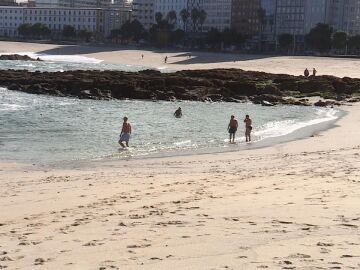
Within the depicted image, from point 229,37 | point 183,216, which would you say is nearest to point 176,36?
point 229,37

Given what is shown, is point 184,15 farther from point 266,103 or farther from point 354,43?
point 266,103

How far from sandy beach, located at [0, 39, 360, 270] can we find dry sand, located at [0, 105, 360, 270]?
2 cm

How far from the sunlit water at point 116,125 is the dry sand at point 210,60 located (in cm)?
3776

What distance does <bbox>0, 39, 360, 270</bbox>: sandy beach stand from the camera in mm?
7391

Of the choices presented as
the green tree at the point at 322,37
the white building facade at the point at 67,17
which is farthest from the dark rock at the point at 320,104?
the white building facade at the point at 67,17

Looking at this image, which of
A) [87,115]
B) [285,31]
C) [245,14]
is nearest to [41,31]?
[245,14]

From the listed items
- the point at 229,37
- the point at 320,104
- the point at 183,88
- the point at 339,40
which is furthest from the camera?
the point at 229,37

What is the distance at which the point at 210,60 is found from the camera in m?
104

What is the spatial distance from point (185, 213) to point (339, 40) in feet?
360

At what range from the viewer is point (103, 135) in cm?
2433

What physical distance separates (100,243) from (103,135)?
16434 mm

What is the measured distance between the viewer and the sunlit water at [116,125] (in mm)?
20172

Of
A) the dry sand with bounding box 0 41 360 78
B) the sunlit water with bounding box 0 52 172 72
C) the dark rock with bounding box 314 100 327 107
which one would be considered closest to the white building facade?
the dry sand with bounding box 0 41 360 78

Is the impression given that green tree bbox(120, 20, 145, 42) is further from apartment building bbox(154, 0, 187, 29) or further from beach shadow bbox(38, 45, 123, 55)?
beach shadow bbox(38, 45, 123, 55)
